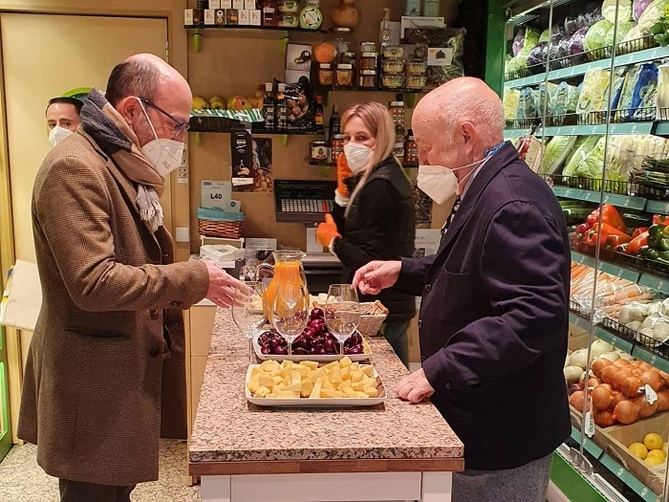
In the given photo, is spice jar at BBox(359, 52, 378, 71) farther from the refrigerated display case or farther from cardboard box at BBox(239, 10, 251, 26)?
the refrigerated display case

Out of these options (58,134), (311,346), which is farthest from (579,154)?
(58,134)

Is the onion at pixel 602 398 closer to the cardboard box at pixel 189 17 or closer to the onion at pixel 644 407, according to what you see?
the onion at pixel 644 407

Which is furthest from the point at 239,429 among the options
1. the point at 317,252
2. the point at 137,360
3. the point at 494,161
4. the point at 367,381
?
the point at 317,252

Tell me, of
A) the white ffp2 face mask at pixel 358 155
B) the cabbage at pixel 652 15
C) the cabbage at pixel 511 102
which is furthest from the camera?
the cabbage at pixel 511 102

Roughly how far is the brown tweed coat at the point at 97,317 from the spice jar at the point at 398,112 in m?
2.35

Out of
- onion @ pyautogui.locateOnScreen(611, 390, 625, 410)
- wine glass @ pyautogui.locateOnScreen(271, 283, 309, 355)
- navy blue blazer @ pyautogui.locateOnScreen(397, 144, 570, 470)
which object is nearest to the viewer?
navy blue blazer @ pyautogui.locateOnScreen(397, 144, 570, 470)

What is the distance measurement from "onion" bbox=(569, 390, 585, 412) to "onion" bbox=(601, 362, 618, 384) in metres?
0.12

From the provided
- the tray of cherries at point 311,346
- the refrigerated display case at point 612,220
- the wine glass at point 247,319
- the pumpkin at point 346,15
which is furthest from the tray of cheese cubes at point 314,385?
the pumpkin at point 346,15

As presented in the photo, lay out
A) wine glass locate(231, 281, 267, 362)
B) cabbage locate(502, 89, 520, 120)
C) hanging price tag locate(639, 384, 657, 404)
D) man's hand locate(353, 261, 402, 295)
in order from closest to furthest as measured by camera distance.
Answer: wine glass locate(231, 281, 267, 362) → man's hand locate(353, 261, 402, 295) → hanging price tag locate(639, 384, 657, 404) → cabbage locate(502, 89, 520, 120)

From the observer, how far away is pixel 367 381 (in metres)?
1.67

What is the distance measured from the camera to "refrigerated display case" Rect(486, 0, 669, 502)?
2459 mm

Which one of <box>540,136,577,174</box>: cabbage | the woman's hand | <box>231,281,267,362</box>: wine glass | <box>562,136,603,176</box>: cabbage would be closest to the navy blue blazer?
<box>231,281,267,362</box>: wine glass

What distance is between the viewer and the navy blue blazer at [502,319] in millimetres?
1583

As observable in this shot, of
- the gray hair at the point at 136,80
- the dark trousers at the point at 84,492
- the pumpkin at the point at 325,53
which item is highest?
the pumpkin at the point at 325,53
